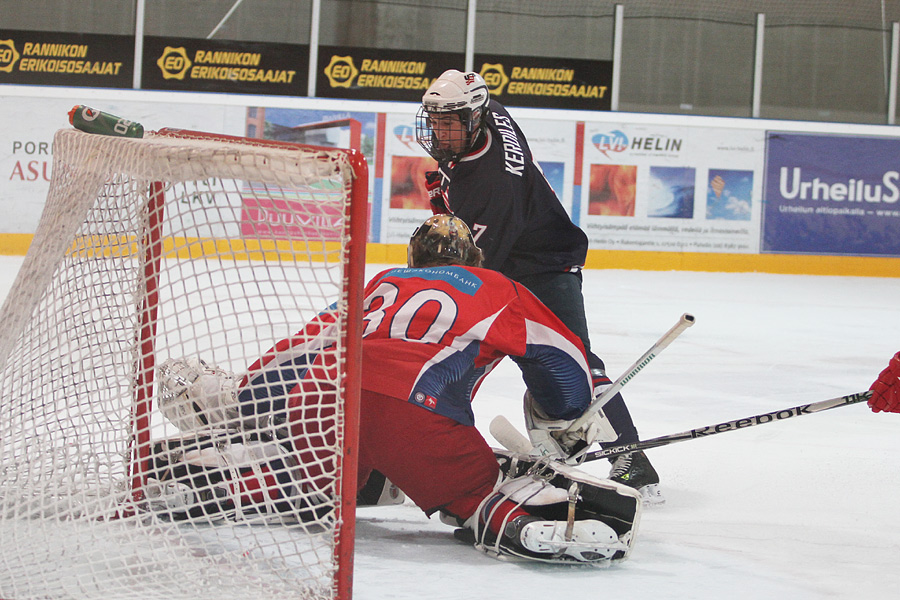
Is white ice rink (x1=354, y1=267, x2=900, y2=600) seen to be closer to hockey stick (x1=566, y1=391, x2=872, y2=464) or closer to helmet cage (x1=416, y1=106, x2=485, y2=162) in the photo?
hockey stick (x1=566, y1=391, x2=872, y2=464)

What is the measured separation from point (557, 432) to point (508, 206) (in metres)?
0.56

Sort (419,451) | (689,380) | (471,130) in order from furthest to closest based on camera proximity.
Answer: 1. (689,380)
2. (471,130)
3. (419,451)

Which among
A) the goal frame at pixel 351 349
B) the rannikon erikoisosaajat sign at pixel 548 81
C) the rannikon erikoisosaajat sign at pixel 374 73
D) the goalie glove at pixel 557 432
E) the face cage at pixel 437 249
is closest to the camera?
the goal frame at pixel 351 349

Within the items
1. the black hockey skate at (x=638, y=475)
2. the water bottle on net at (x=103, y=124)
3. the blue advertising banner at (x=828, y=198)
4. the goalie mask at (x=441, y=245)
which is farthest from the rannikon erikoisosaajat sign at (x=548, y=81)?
the water bottle on net at (x=103, y=124)

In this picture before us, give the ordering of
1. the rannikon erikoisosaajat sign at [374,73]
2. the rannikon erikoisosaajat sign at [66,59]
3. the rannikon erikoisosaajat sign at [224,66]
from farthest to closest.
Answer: the rannikon erikoisosaajat sign at [374,73]
the rannikon erikoisosaajat sign at [224,66]
the rannikon erikoisosaajat sign at [66,59]

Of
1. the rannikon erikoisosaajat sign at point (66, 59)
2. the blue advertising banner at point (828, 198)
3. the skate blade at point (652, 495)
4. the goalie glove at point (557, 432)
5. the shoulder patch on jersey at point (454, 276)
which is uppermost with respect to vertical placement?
the rannikon erikoisosaajat sign at point (66, 59)

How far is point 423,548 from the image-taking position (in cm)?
188

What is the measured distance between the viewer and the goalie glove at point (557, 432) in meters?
2.16

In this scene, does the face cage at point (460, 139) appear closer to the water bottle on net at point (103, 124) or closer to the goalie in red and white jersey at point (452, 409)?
the goalie in red and white jersey at point (452, 409)

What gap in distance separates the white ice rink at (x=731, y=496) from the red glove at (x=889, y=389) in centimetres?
30

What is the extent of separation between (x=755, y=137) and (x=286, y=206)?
27.2 feet

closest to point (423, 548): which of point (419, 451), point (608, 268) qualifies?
point (419, 451)

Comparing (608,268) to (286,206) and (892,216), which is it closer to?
(892,216)

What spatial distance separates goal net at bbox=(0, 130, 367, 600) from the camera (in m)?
1.52
